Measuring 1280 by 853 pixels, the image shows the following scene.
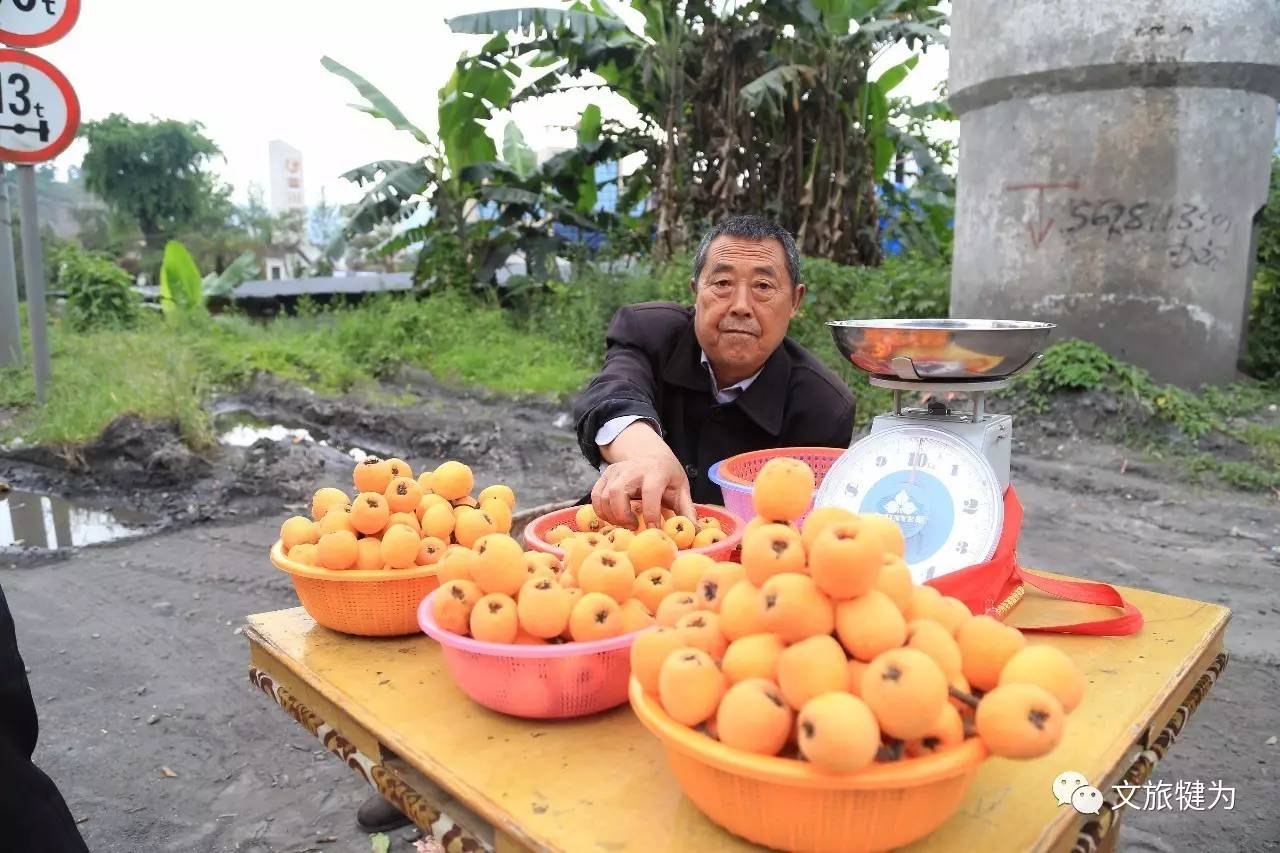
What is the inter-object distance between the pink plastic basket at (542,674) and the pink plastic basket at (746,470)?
2.22 feet

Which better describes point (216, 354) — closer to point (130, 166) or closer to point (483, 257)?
point (483, 257)

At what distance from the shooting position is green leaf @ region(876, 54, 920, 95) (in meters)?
10.5

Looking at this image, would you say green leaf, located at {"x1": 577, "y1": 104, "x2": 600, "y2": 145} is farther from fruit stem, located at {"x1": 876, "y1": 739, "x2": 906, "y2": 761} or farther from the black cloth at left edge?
fruit stem, located at {"x1": 876, "y1": 739, "x2": 906, "y2": 761}

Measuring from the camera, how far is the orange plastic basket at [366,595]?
62.6 inches

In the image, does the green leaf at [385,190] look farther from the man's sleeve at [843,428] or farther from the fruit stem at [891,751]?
the fruit stem at [891,751]

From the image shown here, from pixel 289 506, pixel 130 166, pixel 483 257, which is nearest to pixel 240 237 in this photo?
pixel 130 166

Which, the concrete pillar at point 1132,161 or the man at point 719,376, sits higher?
the concrete pillar at point 1132,161

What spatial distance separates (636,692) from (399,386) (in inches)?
387

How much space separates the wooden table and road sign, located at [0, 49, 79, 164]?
5745 millimetres

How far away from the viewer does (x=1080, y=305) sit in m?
7.53

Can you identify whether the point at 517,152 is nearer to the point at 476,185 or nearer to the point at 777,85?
the point at 476,185

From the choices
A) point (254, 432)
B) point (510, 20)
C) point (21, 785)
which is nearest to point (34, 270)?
point (254, 432)

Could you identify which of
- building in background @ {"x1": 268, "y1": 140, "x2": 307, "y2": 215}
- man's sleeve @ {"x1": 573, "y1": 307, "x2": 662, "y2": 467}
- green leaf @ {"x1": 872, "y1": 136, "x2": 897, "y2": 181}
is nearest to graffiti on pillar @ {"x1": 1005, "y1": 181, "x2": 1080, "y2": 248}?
green leaf @ {"x1": 872, "y1": 136, "x2": 897, "y2": 181}

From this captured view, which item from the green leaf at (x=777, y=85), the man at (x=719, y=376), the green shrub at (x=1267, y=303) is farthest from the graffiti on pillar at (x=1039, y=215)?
the man at (x=719, y=376)
